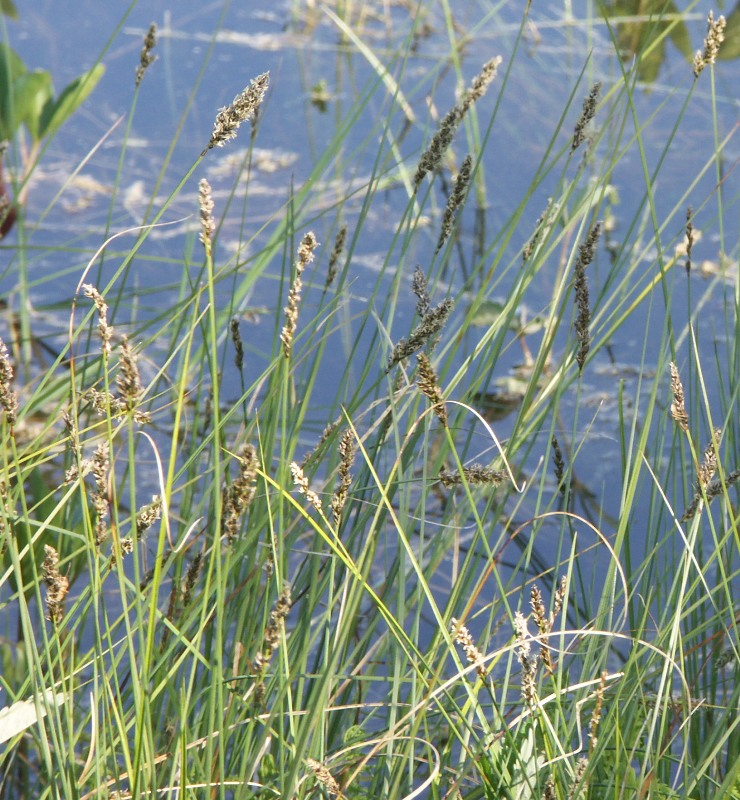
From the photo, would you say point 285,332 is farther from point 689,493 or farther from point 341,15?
point 341,15

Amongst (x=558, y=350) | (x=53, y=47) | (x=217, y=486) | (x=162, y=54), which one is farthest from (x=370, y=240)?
(x=217, y=486)

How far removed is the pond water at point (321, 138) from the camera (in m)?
2.28

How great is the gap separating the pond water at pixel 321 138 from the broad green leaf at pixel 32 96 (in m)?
0.19

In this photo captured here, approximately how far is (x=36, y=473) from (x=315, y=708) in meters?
0.88

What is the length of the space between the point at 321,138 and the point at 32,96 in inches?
34.3

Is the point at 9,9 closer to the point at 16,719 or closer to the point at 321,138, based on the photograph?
the point at 321,138

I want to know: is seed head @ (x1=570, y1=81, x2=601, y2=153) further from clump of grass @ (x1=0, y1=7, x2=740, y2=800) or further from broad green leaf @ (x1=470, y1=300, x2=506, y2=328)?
broad green leaf @ (x1=470, y1=300, x2=506, y2=328)

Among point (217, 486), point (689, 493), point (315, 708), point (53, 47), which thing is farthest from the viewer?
point (53, 47)

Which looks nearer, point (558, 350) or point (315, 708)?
point (315, 708)

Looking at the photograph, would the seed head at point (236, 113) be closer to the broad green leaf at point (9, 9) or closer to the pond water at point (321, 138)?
the pond water at point (321, 138)

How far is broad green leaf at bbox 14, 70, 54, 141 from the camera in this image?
2188 mm

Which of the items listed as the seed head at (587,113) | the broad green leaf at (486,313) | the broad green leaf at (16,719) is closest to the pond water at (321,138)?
the broad green leaf at (486,313)

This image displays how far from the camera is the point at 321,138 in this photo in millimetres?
2857

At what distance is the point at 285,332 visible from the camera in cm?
72
